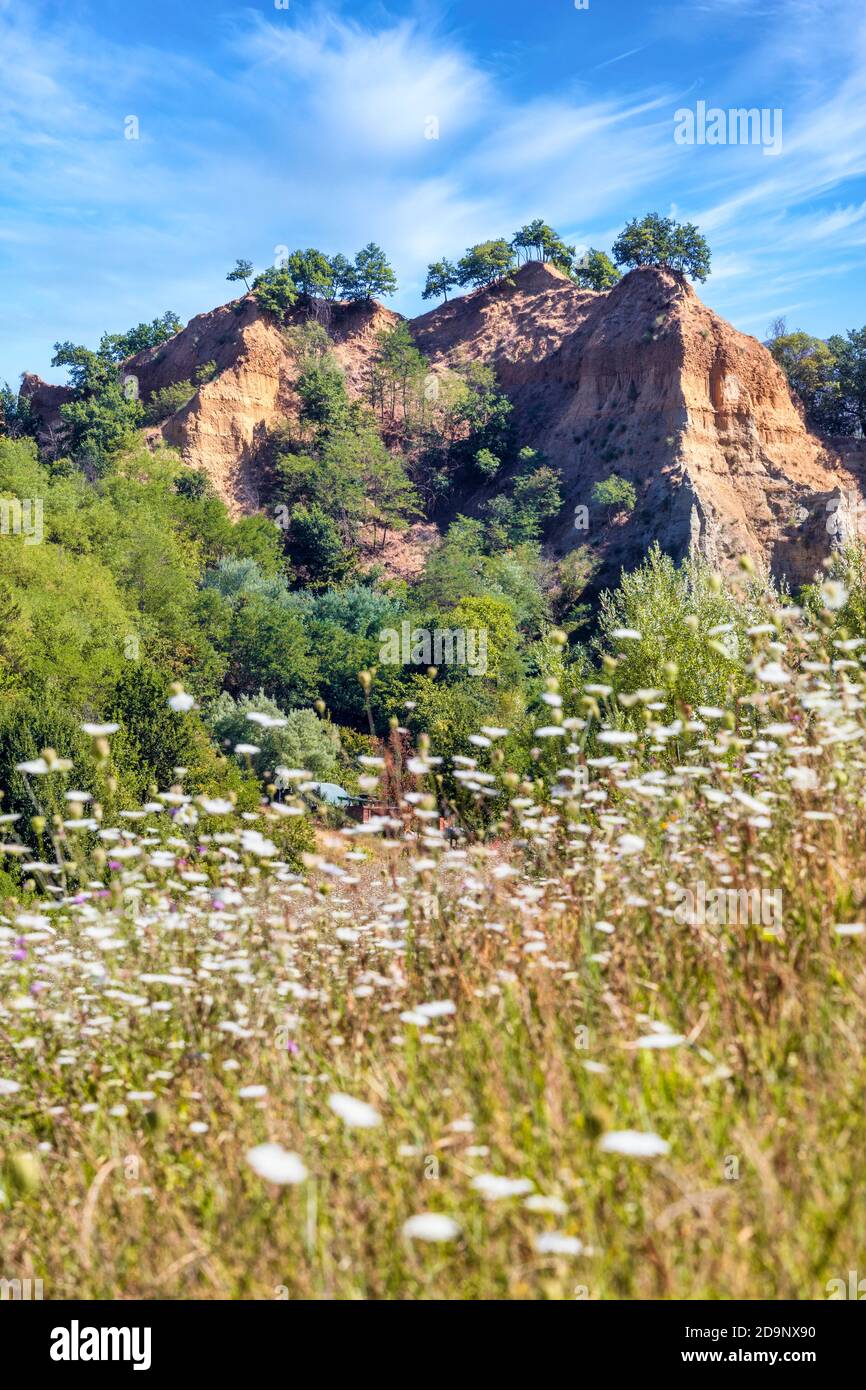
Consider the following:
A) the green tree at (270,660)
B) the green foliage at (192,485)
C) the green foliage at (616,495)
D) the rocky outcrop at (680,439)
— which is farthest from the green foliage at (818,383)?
the green tree at (270,660)

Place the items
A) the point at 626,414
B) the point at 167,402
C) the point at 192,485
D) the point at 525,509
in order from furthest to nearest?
the point at 167,402 < the point at 626,414 < the point at 525,509 < the point at 192,485

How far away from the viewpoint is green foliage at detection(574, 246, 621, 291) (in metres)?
76.3

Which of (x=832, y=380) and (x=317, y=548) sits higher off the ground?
(x=832, y=380)

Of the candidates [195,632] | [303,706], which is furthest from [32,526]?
[303,706]

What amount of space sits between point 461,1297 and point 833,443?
6272 cm

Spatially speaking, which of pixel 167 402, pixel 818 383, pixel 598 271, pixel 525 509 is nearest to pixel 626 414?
pixel 525 509

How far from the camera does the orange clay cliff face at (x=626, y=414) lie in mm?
52906

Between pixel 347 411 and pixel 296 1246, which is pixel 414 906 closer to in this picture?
pixel 296 1246

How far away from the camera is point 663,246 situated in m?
69.5

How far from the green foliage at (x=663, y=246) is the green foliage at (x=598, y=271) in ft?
12.3

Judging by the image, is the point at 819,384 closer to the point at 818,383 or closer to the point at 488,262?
the point at 818,383

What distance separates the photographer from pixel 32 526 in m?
37.5

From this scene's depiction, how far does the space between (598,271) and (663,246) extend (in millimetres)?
7691

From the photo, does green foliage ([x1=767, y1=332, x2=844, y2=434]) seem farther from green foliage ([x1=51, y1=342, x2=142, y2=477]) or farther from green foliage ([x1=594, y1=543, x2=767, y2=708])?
green foliage ([x1=594, y1=543, x2=767, y2=708])
